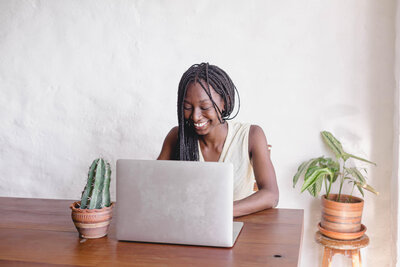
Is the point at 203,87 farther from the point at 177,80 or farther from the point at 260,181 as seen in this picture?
the point at 177,80

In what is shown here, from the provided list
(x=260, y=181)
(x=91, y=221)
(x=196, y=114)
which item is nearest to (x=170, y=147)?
(x=196, y=114)

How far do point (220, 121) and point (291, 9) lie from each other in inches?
44.0

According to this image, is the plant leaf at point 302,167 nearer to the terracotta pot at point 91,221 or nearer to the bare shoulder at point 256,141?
the bare shoulder at point 256,141

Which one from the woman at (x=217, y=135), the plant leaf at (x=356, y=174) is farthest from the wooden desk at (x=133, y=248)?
the plant leaf at (x=356, y=174)

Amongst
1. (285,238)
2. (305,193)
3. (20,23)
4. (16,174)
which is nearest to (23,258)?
(285,238)

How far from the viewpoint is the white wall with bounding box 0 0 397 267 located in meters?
2.49

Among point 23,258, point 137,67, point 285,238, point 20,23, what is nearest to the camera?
point 23,258

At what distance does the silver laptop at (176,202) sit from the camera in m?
1.11

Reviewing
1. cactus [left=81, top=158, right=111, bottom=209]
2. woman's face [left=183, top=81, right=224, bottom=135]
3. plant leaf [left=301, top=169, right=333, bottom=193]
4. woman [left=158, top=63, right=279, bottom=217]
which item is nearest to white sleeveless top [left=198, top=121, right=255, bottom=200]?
woman [left=158, top=63, right=279, bottom=217]

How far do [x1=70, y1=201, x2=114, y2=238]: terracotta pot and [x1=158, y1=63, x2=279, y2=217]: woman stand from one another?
69cm

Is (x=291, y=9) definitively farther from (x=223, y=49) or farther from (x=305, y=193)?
(x=305, y=193)

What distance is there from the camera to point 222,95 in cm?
188

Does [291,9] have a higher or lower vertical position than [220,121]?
higher

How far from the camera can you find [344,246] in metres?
2.21
